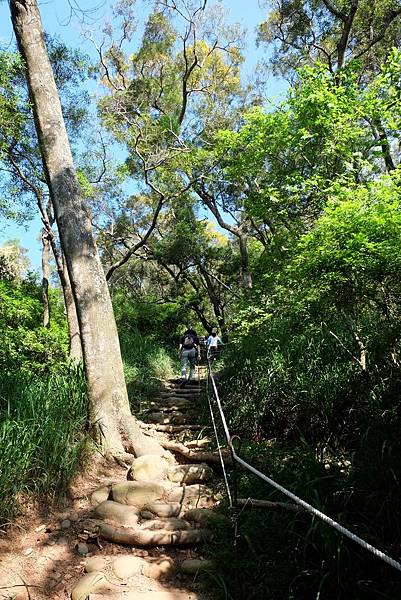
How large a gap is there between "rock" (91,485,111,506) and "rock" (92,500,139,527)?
200mm

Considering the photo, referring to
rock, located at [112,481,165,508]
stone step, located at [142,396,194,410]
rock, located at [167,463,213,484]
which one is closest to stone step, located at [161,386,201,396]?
stone step, located at [142,396,194,410]

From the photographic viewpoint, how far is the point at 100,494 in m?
3.82

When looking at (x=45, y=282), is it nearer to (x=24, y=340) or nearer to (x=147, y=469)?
(x=24, y=340)

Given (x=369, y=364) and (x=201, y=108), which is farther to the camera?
(x=201, y=108)

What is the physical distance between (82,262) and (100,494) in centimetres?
264

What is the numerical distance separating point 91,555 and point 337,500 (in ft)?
5.99

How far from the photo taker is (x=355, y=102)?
6520mm

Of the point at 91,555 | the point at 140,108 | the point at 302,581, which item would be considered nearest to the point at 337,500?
the point at 302,581

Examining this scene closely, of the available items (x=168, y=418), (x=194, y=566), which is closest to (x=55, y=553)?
(x=194, y=566)

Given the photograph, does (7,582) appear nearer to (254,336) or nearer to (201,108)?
(254,336)

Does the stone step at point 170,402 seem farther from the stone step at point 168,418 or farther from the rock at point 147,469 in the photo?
the rock at point 147,469

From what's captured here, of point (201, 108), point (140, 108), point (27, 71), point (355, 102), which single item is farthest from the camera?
point (201, 108)

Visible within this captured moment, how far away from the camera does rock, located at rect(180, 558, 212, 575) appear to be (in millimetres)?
2830

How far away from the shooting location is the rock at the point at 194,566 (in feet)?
9.29
